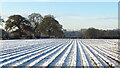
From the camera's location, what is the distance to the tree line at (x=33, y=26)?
46625mm

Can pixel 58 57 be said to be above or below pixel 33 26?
below

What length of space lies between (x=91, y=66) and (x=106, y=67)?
0.45 metres

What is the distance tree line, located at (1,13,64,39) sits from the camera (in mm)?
46625

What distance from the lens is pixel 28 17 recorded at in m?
50.7

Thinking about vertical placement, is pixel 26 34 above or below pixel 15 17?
below

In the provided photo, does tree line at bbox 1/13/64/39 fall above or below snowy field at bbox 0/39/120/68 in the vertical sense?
above

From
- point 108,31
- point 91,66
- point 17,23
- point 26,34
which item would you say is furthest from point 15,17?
point 91,66

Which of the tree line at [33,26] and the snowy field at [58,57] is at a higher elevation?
the tree line at [33,26]

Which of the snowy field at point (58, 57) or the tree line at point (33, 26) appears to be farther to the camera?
the tree line at point (33, 26)

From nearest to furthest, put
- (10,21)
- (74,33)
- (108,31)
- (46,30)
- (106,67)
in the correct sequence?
(106,67) < (10,21) < (46,30) < (108,31) < (74,33)

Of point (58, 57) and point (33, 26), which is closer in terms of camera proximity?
point (58, 57)

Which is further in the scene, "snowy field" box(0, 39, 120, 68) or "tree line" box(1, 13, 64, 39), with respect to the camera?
"tree line" box(1, 13, 64, 39)

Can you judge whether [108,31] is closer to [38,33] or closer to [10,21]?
[38,33]

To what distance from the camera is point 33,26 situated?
50.4m
